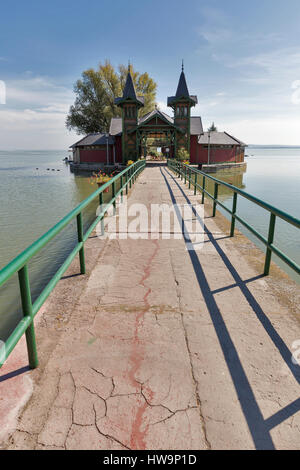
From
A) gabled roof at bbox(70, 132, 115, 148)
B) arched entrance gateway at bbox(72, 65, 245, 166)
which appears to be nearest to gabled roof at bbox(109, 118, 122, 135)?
arched entrance gateway at bbox(72, 65, 245, 166)

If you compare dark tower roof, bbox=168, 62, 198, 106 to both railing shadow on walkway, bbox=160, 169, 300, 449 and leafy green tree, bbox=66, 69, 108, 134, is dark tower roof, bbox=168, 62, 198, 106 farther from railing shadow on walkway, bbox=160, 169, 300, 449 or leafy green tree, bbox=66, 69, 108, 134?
railing shadow on walkway, bbox=160, 169, 300, 449

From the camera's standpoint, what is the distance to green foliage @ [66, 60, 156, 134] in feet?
162

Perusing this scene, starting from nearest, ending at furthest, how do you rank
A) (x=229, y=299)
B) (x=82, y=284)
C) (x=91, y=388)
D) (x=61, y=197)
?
(x=91, y=388), (x=229, y=299), (x=82, y=284), (x=61, y=197)

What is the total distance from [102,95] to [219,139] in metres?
21.5

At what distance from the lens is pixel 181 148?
113 feet

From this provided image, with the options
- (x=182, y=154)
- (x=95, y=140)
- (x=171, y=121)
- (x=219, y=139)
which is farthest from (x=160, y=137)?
(x=182, y=154)

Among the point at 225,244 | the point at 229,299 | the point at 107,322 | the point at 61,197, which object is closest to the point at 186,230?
the point at 225,244

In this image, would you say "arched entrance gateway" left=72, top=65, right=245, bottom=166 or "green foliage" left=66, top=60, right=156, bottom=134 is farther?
"green foliage" left=66, top=60, right=156, bottom=134

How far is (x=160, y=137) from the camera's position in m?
44.2

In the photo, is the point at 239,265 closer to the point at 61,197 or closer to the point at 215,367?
the point at 215,367

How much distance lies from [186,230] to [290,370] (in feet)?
12.5

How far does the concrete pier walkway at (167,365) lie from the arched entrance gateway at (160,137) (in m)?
34.1

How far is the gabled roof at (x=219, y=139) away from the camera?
4081cm

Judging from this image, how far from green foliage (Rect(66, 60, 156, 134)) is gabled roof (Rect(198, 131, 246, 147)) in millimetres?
13624
